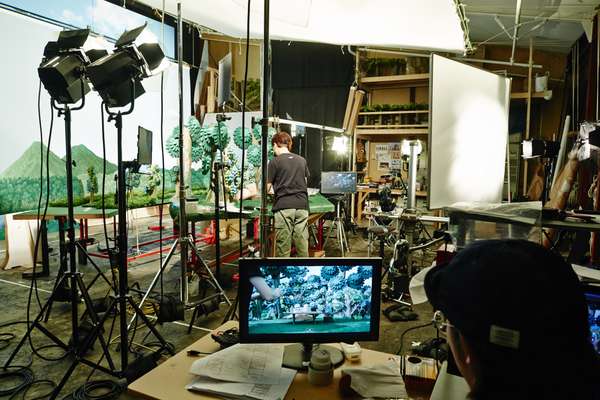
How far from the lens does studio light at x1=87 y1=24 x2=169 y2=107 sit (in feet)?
6.48

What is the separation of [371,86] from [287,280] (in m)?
7.90

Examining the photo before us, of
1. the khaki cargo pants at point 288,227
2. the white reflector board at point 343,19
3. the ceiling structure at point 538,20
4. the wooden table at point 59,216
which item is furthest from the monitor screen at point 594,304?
the wooden table at point 59,216

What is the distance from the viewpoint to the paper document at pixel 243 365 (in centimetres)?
125

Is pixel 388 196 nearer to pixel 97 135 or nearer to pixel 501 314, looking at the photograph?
pixel 501 314

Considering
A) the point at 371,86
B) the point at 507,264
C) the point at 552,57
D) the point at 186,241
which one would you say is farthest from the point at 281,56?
the point at 507,264

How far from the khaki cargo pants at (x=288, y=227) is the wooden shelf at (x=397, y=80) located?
459 centimetres

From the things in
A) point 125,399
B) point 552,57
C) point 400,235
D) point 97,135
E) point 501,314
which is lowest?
point 125,399

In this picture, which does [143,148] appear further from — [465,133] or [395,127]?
[395,127]

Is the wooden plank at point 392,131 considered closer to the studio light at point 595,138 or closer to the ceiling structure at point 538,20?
the ceiling structure at point 538,20

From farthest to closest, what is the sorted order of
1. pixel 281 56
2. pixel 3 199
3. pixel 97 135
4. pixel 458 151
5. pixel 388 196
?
1. pixel 281 56
2. pixel 97 135
3. pixel 3 199
4. pixel 388 196
5. pixel 458 151

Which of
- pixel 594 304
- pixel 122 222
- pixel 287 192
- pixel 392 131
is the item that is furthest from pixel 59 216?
pixel 392 131

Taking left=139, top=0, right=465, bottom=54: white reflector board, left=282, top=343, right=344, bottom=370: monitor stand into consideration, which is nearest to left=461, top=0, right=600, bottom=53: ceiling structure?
left=139, top=0, right=465, bottom=54: white reflector board

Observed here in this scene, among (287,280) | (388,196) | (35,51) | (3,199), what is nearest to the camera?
(287,280)

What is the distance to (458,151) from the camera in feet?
7.41
